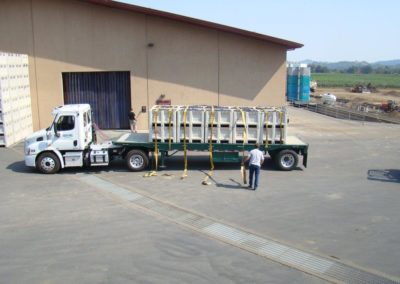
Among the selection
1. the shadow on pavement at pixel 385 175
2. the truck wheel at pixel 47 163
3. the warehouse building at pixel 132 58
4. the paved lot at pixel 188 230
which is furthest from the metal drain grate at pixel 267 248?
the warehouse building at pixel 132 58

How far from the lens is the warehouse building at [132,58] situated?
23.9 m

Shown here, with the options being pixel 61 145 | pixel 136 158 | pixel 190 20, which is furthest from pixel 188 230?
pixel 190 20

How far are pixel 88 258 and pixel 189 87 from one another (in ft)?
55.8

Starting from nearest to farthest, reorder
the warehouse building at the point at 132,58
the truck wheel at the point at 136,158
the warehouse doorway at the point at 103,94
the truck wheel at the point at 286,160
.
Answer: the truck wheel at the point at 136,158, the truck wheel at the point at 286,160, the warehouse building at the point at 132,58, the warehouse doorway at the point at 103,94

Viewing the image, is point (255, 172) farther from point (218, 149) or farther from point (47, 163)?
point (47, 163)

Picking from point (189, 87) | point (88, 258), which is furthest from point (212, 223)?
point (189, 87)

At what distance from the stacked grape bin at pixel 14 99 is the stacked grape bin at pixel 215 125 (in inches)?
337

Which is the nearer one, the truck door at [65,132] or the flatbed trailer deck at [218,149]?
the truck door at [65,132]

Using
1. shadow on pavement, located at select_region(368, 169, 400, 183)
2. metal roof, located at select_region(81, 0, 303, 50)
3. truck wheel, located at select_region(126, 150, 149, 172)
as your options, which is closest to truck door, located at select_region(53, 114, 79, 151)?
truck wheel, located at select_region(126, 150, 149, 172)

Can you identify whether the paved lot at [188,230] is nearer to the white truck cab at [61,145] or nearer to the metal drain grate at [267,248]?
the metal drain grate at [267,248]

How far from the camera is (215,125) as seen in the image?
1614 centimetres

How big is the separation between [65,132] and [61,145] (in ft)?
1.65

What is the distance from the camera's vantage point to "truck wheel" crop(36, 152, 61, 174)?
15.7 meters

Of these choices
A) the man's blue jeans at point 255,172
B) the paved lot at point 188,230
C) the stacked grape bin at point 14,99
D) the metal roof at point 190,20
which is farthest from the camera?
the metal roof at point 190,20
